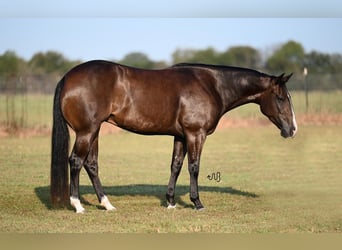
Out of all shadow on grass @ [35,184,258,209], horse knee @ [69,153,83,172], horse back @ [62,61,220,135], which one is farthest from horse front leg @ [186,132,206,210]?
horse knee @ [69,153,83,172]

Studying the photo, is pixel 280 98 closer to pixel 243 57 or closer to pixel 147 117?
pixel 147 117

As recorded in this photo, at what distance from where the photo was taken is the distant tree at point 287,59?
65.5 feet

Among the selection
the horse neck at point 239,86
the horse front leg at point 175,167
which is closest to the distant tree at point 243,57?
the horse neck at point 239,86

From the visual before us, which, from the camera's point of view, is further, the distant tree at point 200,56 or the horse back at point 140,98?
the distant tree at point 200,56

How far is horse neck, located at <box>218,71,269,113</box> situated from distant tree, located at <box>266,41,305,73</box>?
1043 centimetres

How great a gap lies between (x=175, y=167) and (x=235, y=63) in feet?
64.6

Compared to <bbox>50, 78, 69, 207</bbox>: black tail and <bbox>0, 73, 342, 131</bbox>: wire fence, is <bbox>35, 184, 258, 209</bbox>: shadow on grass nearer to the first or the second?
<bbox>50, 78, 69, 207</bbox>: black tail

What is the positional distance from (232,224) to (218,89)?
7.47 feet

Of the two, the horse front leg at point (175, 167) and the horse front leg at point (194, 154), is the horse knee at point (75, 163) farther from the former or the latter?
the horse front leg at point (194, 154)

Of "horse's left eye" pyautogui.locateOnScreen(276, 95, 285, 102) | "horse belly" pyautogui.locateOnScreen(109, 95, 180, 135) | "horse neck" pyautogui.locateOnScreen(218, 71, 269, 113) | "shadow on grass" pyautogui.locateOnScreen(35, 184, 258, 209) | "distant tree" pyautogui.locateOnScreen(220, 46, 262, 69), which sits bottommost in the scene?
"shadow on grass" pyautogui.locateOnScreen(35, 184, 258, 209)

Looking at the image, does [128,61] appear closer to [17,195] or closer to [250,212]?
[17,195]

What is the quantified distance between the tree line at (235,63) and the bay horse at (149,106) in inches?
482

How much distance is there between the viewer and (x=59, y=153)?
27.2 feet

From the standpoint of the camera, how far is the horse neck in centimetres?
884
